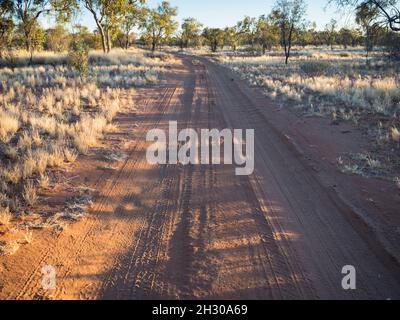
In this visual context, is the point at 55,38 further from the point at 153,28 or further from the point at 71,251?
the point at 71,251

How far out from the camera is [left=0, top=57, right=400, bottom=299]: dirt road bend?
3574 millimetres

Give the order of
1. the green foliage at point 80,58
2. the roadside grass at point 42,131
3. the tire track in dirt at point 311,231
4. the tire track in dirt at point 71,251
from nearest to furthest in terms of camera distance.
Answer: the tire track in dirt at point 71,251 → the tire track in dirt at point 311,231 → the roadside grass at point 42,131 → the green foliage at point 80,58

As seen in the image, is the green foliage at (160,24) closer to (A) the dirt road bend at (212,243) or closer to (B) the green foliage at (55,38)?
(B) the green foliage at (55,38)

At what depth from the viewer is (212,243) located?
434cm

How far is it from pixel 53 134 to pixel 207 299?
24.1 ft

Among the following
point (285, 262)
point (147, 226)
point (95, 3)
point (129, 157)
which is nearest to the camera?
point (285, 262)

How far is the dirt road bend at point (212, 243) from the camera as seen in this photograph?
3.57 m

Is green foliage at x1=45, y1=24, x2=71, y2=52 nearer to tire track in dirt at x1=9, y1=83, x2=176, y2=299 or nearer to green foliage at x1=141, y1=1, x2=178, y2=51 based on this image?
green foliage at x1=141, y1=1, x2=178, y2=51

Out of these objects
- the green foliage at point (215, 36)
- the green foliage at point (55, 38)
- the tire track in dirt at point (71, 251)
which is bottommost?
the tire track in dirt at point (71, 251)

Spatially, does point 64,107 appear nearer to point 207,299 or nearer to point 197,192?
point 197,192

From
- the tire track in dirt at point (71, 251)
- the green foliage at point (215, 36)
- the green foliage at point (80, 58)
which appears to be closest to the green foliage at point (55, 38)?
the green foliage at point (80, 58)

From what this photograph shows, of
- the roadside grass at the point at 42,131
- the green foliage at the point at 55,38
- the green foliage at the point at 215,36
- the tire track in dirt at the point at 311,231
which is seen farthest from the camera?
the green foliage at the point at 215,36

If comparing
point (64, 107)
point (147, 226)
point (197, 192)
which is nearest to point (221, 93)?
point (64, 107)
